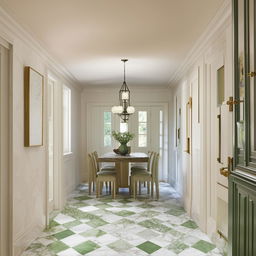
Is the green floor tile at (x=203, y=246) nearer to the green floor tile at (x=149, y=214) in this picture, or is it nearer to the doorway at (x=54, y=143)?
the green floor tile at (x=149, y=214)

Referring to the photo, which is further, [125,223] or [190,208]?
[190,208]

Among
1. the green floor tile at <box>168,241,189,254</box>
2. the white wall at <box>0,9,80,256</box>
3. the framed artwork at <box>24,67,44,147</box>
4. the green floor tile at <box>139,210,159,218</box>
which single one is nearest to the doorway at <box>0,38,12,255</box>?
the white wall at <box>0,9,80,256</box>

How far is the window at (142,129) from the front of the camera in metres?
7.67

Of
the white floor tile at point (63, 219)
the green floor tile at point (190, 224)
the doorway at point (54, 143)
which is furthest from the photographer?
the doorway at point (54, 143)

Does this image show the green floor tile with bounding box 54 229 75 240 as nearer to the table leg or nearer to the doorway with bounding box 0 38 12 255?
the doorway with bounding box 0 38 12 255

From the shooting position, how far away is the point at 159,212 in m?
4.82

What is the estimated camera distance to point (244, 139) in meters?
1.68

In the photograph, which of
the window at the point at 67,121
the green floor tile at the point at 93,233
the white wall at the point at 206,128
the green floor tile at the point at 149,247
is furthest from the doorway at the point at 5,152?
the window at the point at 67,121

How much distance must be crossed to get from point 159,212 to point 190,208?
538 mm

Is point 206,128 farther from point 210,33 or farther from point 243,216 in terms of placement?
point 243,216

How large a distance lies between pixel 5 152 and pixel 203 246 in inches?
94.5

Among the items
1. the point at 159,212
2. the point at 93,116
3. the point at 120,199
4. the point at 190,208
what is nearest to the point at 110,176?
the point at 120,199

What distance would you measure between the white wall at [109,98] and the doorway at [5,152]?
471cm

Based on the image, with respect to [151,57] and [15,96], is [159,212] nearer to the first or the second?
[151,57]
